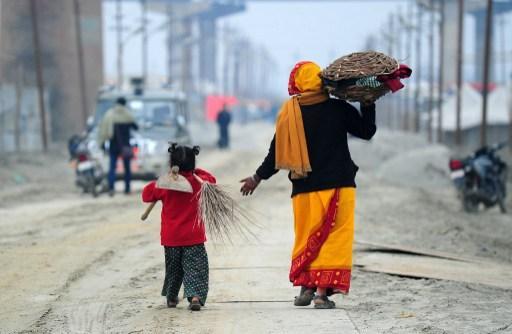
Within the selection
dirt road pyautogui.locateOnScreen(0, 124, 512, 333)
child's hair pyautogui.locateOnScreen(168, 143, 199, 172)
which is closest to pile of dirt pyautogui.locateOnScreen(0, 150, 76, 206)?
dirt road pyautogui.locateOnScreen(0, 124, 512, 333)

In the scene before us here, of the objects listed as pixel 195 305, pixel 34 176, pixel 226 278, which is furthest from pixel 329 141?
pixel 34 176

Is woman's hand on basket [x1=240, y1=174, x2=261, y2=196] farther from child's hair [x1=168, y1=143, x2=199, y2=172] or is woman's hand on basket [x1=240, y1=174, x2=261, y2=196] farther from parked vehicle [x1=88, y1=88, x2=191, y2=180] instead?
parked vehicle [x1=88, y1=88, x2=191, y2=180]

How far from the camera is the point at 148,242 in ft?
42.1

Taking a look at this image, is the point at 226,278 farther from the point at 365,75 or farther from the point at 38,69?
the point at 38,69

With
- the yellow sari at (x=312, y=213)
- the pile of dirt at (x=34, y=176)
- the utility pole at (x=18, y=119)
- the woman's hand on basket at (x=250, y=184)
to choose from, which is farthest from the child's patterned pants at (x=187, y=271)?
the utility pole at (x=18, y=119)

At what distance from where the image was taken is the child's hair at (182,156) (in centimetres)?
841

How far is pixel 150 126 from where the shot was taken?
22.2 meters

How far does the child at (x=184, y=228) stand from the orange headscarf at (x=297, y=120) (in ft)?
2.23

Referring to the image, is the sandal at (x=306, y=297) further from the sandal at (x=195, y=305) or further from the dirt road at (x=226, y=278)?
the sandal at (x=195, y=305)

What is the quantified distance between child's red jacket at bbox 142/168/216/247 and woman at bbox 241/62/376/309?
42 centimetres

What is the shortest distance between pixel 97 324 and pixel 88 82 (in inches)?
1739

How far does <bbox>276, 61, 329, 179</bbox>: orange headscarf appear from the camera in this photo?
8.24 meters

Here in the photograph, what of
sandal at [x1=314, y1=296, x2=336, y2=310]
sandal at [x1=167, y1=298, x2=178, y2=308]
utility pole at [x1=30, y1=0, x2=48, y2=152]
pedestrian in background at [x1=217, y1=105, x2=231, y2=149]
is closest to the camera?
sandal at [x1=314, y1=296, x2=336, y2=310]

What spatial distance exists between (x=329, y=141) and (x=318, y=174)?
0.87 feet
